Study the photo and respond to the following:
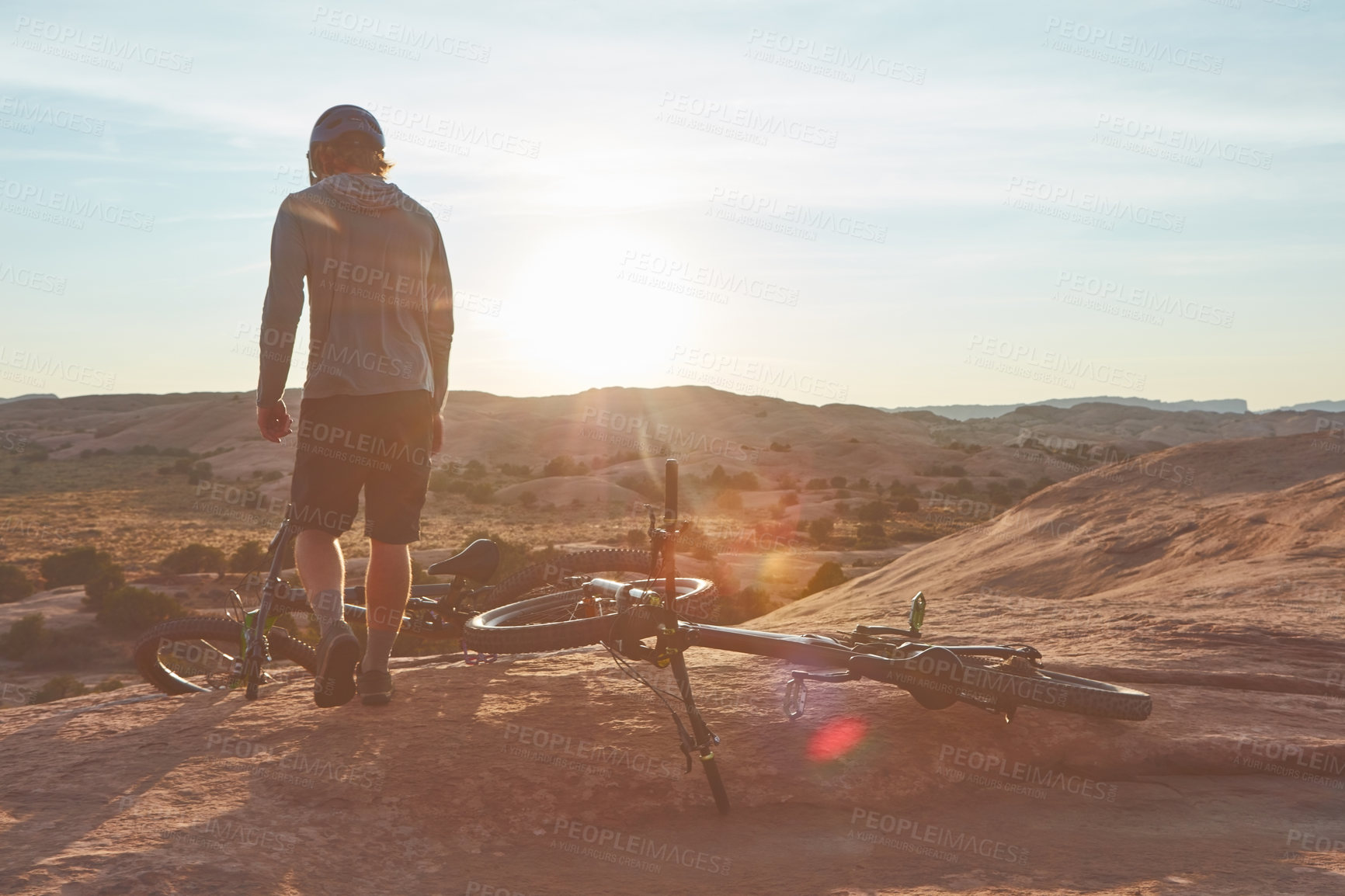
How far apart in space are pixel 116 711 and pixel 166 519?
30.2m

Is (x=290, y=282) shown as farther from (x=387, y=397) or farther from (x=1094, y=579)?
(x=1094, y=579)

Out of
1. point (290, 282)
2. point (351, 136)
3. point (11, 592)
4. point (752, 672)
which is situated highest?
point (351, 136)

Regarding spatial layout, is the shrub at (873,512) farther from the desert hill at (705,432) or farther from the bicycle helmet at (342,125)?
the bicycle helmet at (342,125)

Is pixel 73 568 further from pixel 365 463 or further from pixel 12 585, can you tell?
pixel 365 463

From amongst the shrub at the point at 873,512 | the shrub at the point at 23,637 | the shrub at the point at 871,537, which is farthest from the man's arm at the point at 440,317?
the shrub at the point at 873,512

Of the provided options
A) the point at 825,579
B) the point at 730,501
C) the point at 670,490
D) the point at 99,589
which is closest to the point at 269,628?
the point at 670,490

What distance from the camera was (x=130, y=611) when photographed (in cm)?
1468

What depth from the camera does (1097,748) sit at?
377 cm

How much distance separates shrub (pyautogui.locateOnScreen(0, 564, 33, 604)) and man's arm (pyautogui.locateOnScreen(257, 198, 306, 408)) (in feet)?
56.7

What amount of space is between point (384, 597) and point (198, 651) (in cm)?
160

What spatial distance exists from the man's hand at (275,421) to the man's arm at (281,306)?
0.02 m

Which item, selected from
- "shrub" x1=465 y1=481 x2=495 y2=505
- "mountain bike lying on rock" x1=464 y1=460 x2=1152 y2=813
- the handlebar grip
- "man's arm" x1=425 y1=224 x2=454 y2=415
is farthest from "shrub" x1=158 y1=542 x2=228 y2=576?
the handlebar grip

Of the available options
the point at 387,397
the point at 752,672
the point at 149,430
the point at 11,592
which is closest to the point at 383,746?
the point at 387,397

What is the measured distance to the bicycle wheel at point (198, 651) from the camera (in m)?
4.54
